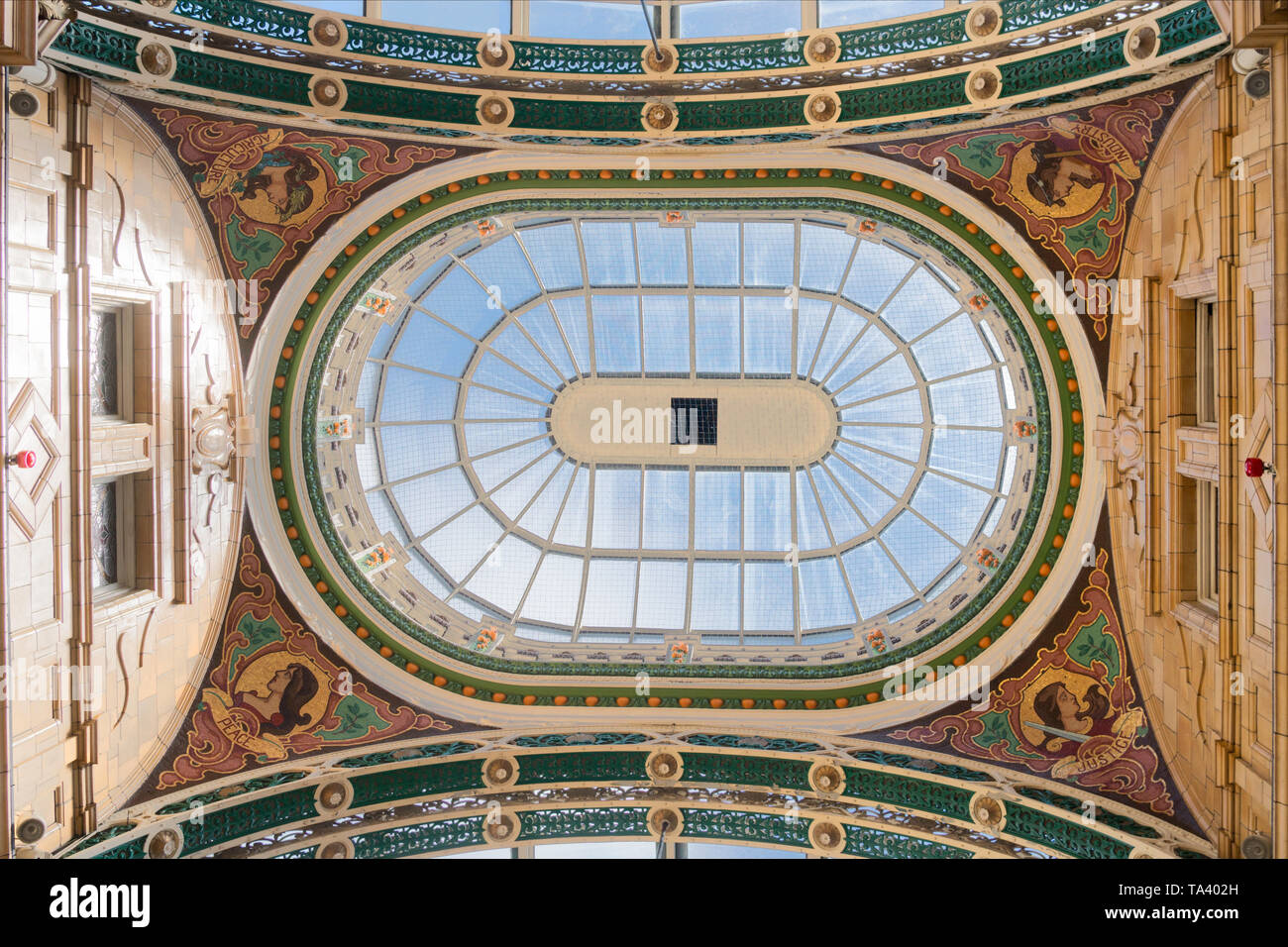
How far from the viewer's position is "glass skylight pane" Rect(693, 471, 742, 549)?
47.5ft

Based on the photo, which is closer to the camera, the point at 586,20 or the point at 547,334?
the point at 586,20

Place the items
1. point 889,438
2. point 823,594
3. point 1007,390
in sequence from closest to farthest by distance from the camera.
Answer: point 1007,390, point 889,438, point 823,594

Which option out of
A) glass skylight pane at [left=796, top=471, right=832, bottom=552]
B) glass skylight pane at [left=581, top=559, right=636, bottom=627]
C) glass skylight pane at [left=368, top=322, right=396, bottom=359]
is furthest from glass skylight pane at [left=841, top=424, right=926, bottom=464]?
glass skylight pane at [left=368, top=322, right=396, bottom=359]

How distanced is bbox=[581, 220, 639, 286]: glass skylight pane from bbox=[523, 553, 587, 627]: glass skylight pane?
14.3ft

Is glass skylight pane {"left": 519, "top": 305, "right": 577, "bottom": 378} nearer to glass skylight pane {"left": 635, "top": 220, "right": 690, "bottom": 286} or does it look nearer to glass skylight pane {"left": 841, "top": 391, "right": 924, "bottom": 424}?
glass skylight pane {"left": 635, "top": 220, "right": 690, "bottom": 286}

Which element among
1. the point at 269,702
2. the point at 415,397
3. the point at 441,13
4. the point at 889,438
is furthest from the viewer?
the point at 889,438

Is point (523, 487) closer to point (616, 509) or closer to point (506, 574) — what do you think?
point (506, 574)

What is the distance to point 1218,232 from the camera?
343 inches

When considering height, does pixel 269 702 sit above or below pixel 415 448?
below

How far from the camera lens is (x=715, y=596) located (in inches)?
570

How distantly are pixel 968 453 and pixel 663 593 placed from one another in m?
5.05

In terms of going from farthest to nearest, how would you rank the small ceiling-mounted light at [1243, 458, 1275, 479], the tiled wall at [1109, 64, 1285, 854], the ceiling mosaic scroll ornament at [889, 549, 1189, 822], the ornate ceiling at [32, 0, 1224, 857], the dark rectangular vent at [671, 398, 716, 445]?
1. the dark rectangular vent at [671, 398, 716, 445]
2. the ceiling mosaic scroll ornament at [889, 549, 1189, 822]
3. the ornate ceiling at [32, 0, 1224, 857]
4. the tiled wall at [1109, 64, 1285, 854]
5. the small ceiling-mounted light at [1243, 458, 1275, 479]

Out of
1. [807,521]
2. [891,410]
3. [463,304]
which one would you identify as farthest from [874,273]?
[463,304]

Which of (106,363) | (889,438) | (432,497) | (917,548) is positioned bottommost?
(917,548)
